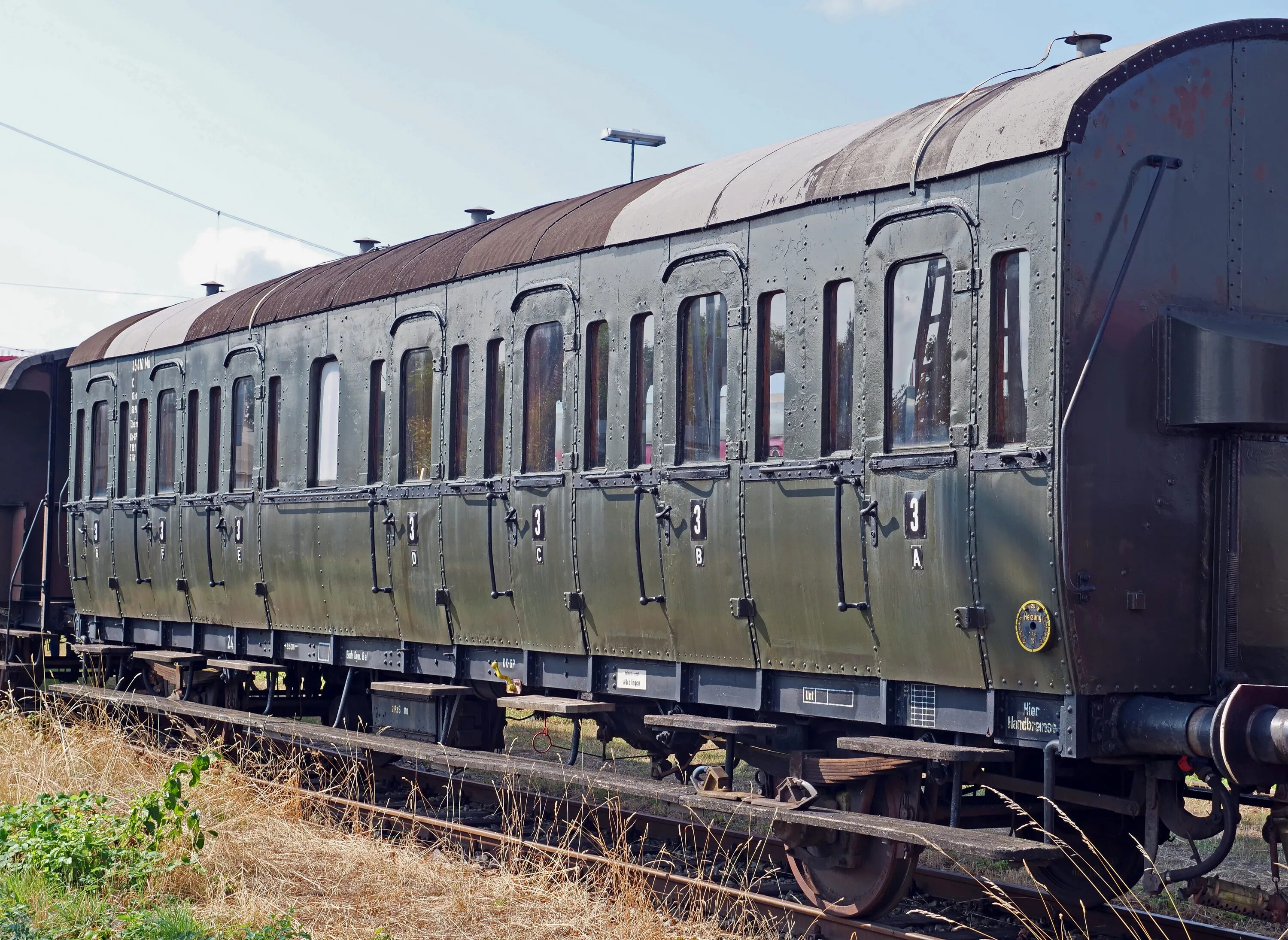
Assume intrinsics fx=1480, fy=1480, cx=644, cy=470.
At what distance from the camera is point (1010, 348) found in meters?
6.95

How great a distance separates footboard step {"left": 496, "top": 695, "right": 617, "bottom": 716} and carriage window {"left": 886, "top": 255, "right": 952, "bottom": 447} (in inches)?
120

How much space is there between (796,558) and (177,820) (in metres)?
3.91

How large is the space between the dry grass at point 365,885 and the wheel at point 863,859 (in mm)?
454

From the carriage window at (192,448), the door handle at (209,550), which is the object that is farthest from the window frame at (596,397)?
the carriage window at (192,448)

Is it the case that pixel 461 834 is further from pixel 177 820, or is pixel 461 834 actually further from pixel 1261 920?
pixel 1261 920

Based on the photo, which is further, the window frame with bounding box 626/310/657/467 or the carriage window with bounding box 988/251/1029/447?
the window frame with bounding box 626/310/657/467

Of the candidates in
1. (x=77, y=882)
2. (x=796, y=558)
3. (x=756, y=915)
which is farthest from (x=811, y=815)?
(x=77, y=882)

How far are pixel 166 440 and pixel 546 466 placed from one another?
6482 mm

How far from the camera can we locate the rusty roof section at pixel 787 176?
7020 millimetres

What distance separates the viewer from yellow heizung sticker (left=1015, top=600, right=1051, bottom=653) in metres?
6.70

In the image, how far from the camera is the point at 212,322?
1441 centimetres

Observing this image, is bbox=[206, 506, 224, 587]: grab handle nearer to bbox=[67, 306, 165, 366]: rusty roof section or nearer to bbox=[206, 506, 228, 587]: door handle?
bbox=[206, 506, 228, 587]: door handle

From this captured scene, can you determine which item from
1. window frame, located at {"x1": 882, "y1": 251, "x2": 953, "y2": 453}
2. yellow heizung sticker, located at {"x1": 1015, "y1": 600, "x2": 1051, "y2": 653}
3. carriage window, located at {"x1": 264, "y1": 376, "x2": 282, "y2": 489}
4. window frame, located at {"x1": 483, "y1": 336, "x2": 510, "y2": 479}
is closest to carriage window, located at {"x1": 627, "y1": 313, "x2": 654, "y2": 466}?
window frame, located at {"x1": 483, "y1": 336, "x2": 510, "y2": 479}

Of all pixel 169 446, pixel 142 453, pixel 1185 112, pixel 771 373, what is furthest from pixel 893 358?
pixel 142 453
